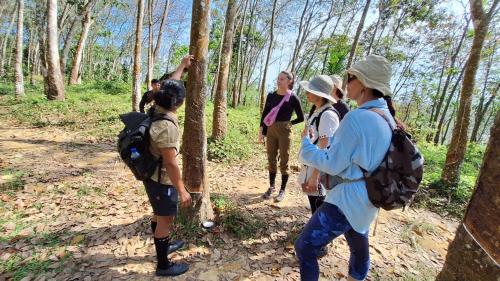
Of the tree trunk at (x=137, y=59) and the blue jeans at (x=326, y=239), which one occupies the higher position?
the tree trunk at (x=137, y=59)

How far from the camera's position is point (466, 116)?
5918 mm

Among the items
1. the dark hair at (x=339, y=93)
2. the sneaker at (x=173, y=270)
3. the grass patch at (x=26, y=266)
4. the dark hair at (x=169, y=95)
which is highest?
the dark hair at (x=339, y=93)

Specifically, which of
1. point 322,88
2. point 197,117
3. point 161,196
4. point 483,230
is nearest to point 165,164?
point 161,196

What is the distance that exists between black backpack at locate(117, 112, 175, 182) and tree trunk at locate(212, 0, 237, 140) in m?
5.25

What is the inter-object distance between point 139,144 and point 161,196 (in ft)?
1.88

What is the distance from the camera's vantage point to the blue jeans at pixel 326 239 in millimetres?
2119

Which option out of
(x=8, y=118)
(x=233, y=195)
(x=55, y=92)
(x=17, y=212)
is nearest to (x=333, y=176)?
(x=233, y=195)

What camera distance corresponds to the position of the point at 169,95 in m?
2.58

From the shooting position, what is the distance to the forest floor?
3.23 meters

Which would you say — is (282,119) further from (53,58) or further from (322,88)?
(53,58)

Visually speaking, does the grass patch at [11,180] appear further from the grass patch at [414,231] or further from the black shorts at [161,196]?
the grass patch at [414,231]

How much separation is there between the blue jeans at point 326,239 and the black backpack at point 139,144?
1.47m

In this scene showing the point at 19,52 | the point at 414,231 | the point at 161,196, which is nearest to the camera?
the point at 161,196

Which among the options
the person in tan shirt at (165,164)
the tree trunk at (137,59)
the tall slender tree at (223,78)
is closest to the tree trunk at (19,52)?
the tree trunk at (137,59)
